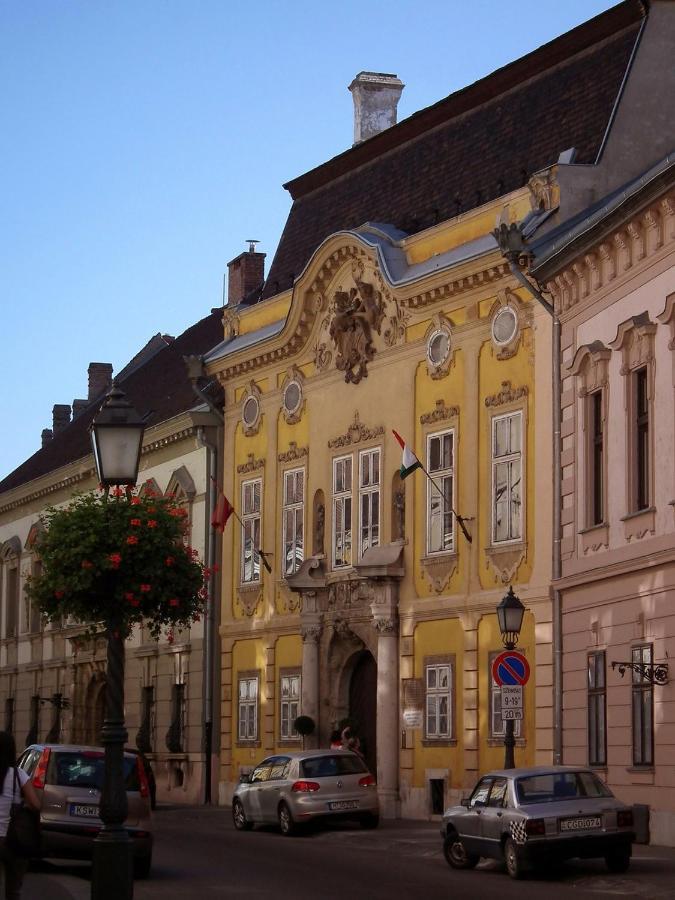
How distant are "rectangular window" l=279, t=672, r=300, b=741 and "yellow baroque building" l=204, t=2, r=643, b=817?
2.6 inches

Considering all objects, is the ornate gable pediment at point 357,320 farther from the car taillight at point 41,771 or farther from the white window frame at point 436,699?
the car taillight at point 41,771

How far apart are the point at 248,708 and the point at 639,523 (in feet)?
53.5

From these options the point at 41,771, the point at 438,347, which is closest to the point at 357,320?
the point at 438,347

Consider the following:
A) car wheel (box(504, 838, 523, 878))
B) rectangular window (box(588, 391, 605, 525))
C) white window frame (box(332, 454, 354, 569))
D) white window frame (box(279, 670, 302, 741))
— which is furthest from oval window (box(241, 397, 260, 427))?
car wheel (box(504, 838, 523, 878))

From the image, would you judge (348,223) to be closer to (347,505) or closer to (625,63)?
(347,505)

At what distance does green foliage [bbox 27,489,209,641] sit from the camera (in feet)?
81.2

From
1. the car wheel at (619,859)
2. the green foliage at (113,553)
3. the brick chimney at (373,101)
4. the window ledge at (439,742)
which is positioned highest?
the brick chimney at (373,101)

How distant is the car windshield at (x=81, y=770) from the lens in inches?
910

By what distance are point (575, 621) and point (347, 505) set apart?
8730 millimetres

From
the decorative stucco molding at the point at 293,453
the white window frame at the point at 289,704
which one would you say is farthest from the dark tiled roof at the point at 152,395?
the white window frame at the point at 289,704

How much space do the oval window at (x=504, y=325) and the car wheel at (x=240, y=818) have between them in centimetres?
895

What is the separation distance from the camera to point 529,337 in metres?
31.9

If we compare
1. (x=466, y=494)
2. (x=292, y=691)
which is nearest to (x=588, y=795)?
(x=466, y=494)

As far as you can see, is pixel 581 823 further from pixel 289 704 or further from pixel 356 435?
pixel 289 704
